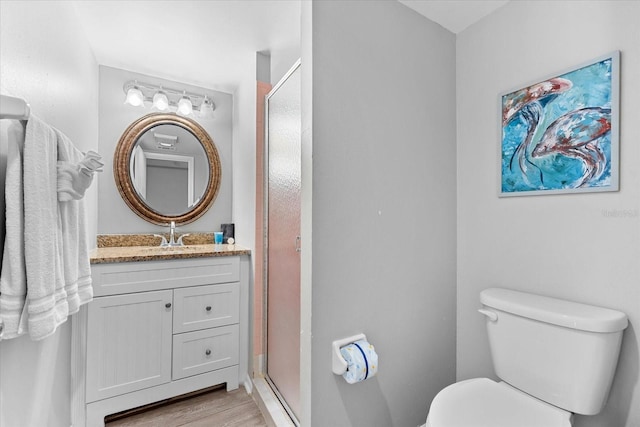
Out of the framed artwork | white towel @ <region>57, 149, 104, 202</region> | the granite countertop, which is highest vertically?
the framed artwork

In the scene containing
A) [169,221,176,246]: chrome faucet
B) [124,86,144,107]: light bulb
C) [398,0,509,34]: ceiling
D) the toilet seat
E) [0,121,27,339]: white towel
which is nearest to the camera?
[0,121,27,339]: white towel

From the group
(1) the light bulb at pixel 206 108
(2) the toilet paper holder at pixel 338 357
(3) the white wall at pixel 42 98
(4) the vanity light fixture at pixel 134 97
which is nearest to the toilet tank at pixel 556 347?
(2) the toilet paper holder at pixel 338 357

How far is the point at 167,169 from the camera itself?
7.79 ft

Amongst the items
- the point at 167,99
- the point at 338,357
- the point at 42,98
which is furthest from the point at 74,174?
the point at 167,99

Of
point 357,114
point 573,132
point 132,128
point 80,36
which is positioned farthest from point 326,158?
point 132,128

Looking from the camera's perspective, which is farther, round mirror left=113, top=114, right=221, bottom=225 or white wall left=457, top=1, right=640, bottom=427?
round mirror left=113, top=114, right=221, bottom=225

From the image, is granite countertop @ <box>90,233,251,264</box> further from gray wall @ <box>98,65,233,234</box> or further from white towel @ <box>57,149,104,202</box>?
white towel @ <box>57,149,104,202</box>

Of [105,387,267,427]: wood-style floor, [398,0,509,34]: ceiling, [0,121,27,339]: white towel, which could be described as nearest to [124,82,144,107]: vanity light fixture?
[0,121,27,339]: white towel

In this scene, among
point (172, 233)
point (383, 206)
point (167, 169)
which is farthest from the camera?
point (167, 169)

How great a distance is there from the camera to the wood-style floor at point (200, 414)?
168 cm

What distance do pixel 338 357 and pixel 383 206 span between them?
25.4 inches

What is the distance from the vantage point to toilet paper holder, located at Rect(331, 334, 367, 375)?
1.12 m

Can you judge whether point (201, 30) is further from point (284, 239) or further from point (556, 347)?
point (556, 347)

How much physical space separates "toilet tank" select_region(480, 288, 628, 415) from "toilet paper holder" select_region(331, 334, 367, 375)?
60 cm
